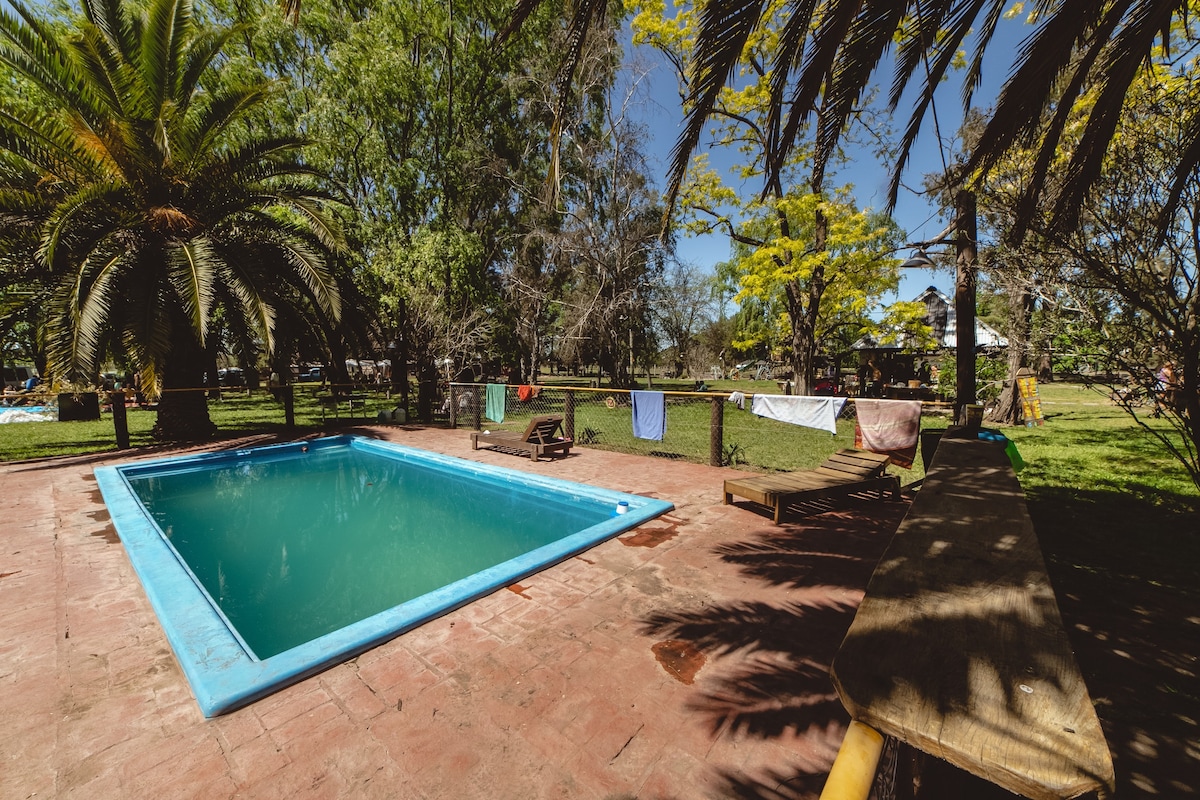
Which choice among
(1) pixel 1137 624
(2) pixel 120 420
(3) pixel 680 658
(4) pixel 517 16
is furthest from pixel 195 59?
(1) pixel 1137 624

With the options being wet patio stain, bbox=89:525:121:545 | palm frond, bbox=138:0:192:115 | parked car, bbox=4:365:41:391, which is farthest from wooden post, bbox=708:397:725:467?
parked car, bbox=4:365:41:391

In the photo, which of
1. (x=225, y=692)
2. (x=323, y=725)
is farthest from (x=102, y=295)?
(x=323, y=725)

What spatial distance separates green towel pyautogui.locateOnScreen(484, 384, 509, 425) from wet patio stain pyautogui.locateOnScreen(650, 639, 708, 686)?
32.7 feet

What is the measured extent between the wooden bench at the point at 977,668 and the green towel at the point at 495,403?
11.6 metres

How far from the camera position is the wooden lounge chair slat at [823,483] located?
573 cm

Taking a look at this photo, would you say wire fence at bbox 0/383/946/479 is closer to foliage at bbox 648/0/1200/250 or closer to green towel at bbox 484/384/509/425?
green towel at bbox 484/384/509/425

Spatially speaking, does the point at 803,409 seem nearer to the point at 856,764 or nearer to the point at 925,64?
the point at 925,64

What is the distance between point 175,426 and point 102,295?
13.5 ft

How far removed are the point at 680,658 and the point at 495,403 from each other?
34.0 ft

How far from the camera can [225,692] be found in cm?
272

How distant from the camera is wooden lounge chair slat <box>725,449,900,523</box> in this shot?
18.8 ft

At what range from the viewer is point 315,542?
6.54 m

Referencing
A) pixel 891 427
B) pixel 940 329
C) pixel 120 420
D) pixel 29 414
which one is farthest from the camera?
pixel 940 329

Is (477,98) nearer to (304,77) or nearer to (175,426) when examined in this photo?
(304,77)
